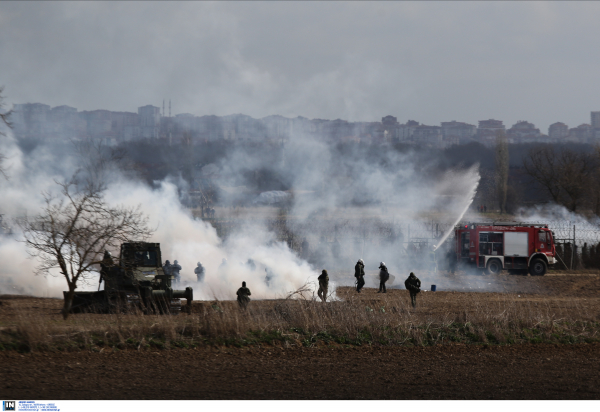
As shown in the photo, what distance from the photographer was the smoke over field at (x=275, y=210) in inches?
1141

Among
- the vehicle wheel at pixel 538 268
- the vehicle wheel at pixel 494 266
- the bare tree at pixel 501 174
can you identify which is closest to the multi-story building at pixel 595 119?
the bare tree at pixel 501 174

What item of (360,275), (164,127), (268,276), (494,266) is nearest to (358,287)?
(360,275)

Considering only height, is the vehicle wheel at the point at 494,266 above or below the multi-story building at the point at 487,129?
below

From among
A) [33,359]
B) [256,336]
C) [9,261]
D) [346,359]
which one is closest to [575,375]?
[346,359]

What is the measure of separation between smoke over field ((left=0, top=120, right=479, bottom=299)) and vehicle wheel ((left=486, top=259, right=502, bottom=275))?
16.6 feet

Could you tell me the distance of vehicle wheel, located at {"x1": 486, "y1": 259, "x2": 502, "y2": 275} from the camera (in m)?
35.8

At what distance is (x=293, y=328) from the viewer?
15.5 meters

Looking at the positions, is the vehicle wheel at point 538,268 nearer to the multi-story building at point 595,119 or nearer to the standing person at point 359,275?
the standing person at point 359,275

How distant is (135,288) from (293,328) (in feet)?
25.4

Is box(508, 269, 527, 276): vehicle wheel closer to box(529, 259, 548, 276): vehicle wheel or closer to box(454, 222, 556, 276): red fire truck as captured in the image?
box(454, 222, 556, 276): red fire truck

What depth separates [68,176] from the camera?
41.6 metres

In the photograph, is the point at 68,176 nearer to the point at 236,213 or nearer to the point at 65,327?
the point at 236,213

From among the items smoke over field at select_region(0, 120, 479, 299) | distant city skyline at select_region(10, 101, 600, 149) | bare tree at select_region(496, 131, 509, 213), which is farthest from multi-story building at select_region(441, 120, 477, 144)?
smoke over field at select_region(0, 120, 479, 299)

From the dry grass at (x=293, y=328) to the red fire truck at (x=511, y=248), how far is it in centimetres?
1740
